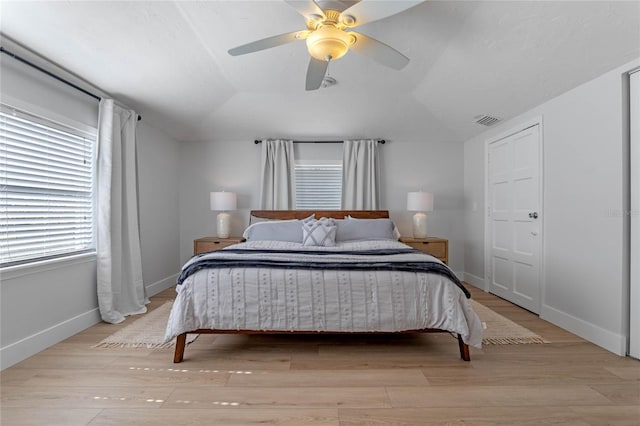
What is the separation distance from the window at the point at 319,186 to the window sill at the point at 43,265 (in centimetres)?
266

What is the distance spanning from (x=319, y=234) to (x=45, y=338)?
2444 millimetres

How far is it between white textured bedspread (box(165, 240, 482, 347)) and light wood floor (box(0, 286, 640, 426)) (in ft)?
0.82

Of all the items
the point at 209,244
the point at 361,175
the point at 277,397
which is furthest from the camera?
the point at 361,175

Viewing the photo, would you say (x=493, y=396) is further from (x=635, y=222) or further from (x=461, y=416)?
(x=635, y=222)

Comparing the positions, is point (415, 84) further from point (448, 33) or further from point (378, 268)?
point (378, 268)

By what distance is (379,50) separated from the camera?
207cm

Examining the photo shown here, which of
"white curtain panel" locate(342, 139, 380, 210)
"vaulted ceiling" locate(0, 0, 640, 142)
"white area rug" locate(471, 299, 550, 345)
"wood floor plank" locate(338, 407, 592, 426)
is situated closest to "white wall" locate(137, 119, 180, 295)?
"vaulted ceiling" locate(0, 0, 640, 142)

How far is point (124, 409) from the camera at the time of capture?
5.20ft

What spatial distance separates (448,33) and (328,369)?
109 inches

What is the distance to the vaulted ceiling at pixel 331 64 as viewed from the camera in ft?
6.86

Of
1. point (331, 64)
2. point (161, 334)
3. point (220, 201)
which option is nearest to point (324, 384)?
point (161, 334)

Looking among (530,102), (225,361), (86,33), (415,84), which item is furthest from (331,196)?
(86,33)

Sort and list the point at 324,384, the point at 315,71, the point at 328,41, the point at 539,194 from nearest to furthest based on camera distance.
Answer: the point at 324,384 < the point at 328,41 < the point at 315,71 < the point at 539,194

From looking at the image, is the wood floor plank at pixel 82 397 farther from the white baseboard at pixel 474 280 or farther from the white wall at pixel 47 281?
the white baseboard at pixel 474 280
